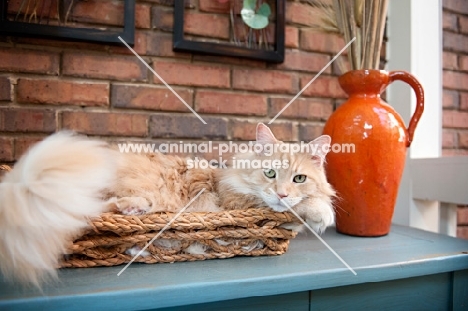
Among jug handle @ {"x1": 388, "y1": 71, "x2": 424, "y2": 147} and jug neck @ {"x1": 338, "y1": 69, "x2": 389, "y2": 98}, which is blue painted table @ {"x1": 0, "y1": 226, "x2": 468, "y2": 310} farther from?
jug neck @ {"x1": 338, "y1": 69, "x2": 389, "y2": 98}

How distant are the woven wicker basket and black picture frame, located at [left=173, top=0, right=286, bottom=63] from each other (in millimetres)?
791

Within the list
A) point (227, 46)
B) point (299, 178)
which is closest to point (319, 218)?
point (299, 178)

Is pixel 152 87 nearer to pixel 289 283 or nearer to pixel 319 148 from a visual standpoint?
pixel 319 148

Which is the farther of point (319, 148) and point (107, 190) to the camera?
point (319, 148)

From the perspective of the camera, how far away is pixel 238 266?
2.53 feet

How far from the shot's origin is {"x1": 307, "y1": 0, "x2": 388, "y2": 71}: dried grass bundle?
1.17 m

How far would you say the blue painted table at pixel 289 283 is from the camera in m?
0.62

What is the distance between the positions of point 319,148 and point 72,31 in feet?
3.13

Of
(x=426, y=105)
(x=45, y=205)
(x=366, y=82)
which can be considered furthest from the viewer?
(x=426, y=105)

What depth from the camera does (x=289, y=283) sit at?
72 centimetres

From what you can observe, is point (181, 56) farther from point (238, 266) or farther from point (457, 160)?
point (457, 160)

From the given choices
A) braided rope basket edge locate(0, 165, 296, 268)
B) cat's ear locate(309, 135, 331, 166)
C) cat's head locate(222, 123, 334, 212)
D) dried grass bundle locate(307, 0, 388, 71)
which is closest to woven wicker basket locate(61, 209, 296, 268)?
braided rope basket edge locate(0, 165, 296, 268)

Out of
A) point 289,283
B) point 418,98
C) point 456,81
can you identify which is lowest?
point 289,283

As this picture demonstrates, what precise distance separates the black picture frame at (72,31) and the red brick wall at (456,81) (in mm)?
1450
